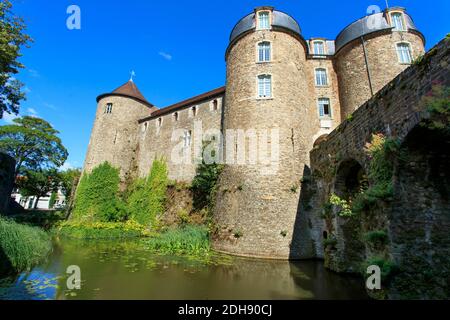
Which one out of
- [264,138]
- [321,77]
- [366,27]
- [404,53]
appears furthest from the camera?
[321,77]

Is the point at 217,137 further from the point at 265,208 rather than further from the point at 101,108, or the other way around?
the point at 101,108

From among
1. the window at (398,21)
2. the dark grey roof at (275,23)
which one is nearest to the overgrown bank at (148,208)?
the dark grey roof at (275,23)

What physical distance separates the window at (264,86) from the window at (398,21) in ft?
26.6

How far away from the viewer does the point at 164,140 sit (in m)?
19.7

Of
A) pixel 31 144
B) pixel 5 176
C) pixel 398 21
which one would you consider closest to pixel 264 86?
pixel 398 21

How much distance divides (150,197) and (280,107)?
11.8m

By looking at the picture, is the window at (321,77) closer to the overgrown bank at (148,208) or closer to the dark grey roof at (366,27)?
the dark grey roof at (366,27)

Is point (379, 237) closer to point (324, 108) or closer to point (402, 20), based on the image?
point (324, 108)

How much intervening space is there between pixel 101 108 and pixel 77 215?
9.82m

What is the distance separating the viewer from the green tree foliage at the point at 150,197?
17.3m

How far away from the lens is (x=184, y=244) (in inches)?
460

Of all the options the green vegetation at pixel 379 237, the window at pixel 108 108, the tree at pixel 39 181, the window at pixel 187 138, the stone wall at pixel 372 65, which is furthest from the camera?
the tree at pixel 39 181

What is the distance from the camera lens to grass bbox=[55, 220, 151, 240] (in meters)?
15.6

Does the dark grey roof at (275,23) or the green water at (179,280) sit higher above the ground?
the dark grey roof at (275,23)
